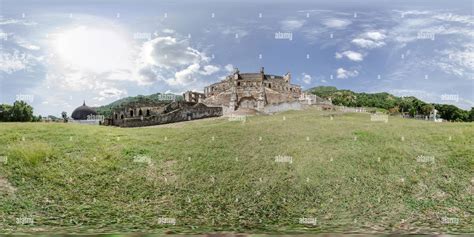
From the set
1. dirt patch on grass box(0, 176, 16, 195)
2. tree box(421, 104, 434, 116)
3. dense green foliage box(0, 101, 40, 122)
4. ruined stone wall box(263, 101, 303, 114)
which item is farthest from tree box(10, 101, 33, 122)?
tree box(421, 104, 434, 116)

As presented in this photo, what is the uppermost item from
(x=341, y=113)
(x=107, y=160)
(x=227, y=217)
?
(x=341, y=113)

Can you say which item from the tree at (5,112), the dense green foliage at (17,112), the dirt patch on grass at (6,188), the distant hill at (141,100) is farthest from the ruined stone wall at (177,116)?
the dirt patch on grass at (6,188)

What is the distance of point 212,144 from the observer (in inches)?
423

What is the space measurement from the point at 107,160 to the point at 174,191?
5.90 feet

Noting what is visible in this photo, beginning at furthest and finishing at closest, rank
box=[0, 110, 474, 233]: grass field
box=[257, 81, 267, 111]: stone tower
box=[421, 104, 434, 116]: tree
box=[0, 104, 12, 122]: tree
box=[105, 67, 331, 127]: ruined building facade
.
Answer: box=[257, 81, 267, 111]: stone tower, box=[105, 67, 331, 127]: ruined building facade, box=[421, 104, 434, 116]: tree, box=[0, 104, 12, 122]: tree, box=[0, 110, 474, 233]: grass field

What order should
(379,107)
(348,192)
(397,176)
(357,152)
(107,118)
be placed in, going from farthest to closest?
(107,118) < (379,107) < (357,152) < (397,176) < (348,192)

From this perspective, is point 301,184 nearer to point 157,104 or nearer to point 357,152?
point 357,152

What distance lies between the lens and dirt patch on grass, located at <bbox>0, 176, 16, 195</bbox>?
8023mm

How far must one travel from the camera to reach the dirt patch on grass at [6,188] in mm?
8023

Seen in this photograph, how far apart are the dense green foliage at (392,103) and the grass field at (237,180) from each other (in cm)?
57

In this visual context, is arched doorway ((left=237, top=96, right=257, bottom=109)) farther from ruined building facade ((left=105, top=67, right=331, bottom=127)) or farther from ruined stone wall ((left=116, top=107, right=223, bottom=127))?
ruined stone wall ((left=116, top=107, right=223, bottom=127))

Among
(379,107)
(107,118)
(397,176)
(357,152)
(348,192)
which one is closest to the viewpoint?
(348,192)

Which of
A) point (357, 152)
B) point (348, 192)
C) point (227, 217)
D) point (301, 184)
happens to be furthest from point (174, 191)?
point (357, 152)

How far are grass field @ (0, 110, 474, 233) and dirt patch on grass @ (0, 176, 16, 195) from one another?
0.10 feet
